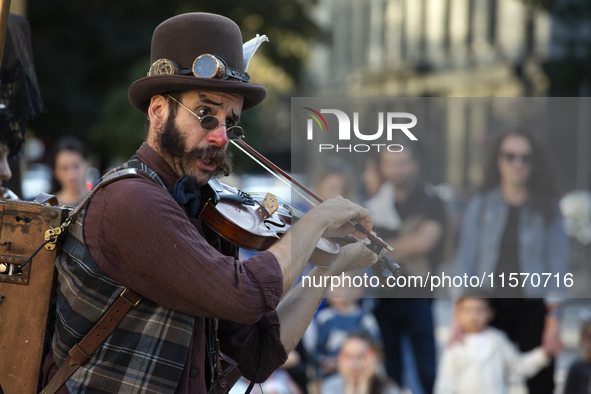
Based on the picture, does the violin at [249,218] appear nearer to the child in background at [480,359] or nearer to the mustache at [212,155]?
the mustache at [212,155]

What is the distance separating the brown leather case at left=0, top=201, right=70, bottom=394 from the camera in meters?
2.09

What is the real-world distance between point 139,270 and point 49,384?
0.45 meters

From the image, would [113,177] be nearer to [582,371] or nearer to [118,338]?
[118,338]

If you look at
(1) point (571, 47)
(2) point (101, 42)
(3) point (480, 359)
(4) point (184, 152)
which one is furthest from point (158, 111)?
(1) point (571, 47)

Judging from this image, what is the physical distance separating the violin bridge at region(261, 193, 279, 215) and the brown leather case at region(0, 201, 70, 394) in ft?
2.32

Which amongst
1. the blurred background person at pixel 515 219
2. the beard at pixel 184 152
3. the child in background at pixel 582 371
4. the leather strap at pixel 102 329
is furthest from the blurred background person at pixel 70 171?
the child in background at pixel 582 371

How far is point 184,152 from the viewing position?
2.15 meters

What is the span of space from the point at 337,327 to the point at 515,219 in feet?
6.45

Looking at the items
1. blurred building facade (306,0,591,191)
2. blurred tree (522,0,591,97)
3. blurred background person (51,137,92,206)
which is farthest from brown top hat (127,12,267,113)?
blurred tree (522,0,591,97)

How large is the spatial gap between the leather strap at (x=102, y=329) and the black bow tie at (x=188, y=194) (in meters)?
0.32

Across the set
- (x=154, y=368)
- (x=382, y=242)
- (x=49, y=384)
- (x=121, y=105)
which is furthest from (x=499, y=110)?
(x=121, y=105)

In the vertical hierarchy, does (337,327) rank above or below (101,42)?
below

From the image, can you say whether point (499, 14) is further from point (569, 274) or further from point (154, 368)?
point (154, 368)

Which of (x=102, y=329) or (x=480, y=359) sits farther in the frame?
(x=480, y=359)
